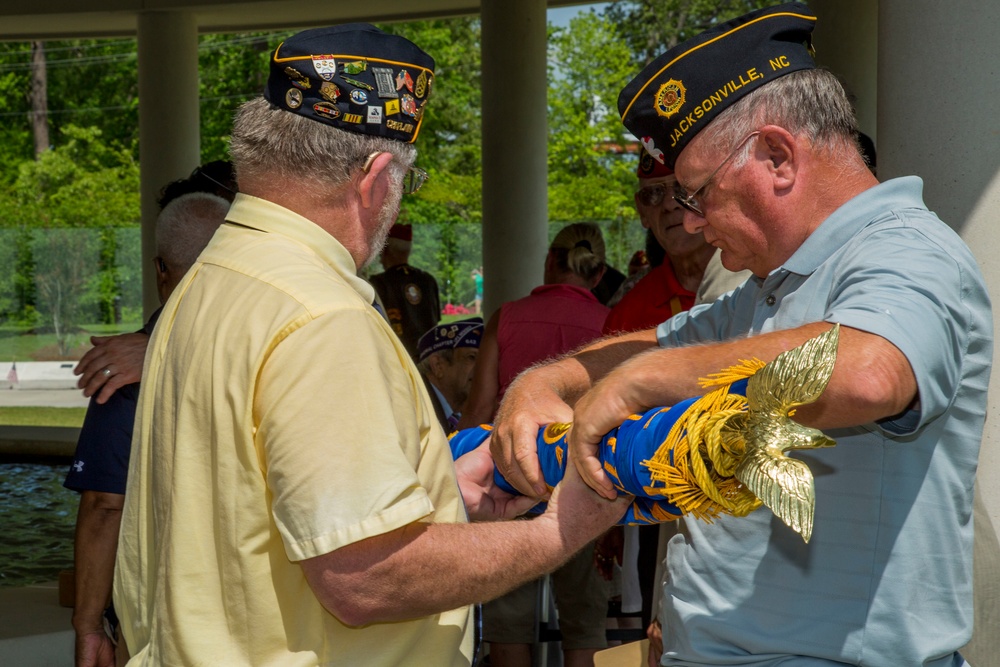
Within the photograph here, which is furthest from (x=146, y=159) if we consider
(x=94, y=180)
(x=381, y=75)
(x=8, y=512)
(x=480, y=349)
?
(x=94, y=180)

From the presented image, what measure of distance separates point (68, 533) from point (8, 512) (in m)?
1.11

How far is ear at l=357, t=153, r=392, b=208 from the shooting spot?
2209 millimetres

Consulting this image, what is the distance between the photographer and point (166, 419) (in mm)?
2080

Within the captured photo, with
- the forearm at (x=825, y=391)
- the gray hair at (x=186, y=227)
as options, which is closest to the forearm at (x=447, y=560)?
the forearm at (x=825, y=391)

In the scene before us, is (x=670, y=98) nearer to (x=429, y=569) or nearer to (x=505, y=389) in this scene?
(x=429, y=569)

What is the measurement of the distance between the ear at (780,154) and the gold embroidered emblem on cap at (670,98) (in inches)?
8.3

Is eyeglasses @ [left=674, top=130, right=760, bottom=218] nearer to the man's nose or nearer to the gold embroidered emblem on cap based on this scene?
the man's nose

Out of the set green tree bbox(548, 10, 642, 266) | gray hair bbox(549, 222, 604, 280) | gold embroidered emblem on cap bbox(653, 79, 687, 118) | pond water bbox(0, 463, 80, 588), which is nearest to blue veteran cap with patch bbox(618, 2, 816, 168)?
gold embroidered emblem on cap bbox(653, 79, 687, 118)

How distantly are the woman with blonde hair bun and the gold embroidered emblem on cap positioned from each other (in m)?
3.11

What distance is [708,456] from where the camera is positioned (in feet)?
5.50

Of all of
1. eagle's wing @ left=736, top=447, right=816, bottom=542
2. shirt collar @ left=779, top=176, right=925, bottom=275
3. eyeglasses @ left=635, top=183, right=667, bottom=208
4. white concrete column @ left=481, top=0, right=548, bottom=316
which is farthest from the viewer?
white concrete column @ left=481, top=0, right=548, bottom=316

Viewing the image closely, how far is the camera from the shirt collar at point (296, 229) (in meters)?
2.14

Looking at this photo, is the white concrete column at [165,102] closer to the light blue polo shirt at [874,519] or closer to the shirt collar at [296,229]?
the shirt collar at [296,229]

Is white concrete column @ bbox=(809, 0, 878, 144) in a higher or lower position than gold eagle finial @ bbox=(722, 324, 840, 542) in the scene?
higher
